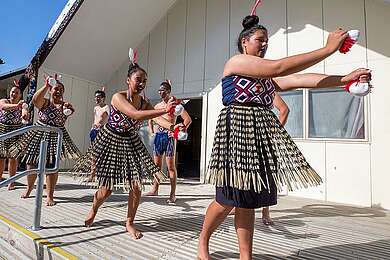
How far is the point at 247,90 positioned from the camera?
1.42 meters

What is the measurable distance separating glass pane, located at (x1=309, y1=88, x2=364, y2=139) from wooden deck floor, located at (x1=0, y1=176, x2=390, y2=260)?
1093mm

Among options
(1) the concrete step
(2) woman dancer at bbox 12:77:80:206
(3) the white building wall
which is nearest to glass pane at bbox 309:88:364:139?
(3) the white building wall

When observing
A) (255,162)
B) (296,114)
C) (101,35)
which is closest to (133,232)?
(255,162)

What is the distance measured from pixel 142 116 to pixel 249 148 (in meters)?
0.78

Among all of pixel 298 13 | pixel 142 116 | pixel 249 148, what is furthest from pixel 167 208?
pixel 298 13

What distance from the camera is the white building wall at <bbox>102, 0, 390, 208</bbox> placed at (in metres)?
3.72

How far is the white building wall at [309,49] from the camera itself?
147 inches

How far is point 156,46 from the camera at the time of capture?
21.4ft

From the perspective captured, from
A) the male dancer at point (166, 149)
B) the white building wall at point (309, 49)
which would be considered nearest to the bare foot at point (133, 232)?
the male dancer at point (166, 149)

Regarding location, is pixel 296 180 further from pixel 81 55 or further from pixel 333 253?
pixel 81 55

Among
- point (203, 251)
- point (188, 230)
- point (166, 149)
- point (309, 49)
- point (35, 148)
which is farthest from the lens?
point (309, 49)

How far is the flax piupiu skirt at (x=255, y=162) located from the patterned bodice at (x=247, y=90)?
41 mm

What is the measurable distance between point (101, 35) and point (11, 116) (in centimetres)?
290

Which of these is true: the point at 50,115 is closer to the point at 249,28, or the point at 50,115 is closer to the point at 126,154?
the point at 126,154
